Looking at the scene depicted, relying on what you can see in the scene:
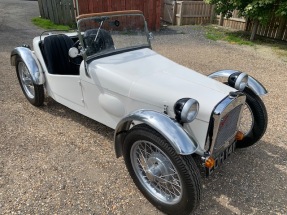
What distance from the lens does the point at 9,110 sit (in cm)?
419

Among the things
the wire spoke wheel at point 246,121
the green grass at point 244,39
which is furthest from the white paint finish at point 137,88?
the green grass at point 244,39

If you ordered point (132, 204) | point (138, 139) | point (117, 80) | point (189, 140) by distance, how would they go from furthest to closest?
point (117, 80)
point (132, 204)
point (138, 139)
point (189, 140)

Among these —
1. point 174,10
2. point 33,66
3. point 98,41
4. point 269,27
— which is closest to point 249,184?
point 98,41

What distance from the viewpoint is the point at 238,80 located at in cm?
291

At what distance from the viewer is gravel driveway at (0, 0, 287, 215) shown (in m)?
2.55

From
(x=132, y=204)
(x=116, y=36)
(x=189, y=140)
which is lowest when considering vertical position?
(x=132, y=204)

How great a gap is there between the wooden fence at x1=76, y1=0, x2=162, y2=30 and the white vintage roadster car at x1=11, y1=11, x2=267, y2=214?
6.01 meters

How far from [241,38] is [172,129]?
8.63 meters

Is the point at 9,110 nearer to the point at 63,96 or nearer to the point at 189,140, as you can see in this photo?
the point at 63,96

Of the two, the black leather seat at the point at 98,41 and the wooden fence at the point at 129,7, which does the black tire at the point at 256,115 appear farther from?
the wooden fence at the point at 129,7

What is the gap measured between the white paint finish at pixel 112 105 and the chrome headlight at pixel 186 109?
0.79 meters

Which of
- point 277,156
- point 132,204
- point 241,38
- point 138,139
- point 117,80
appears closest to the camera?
point 138,139

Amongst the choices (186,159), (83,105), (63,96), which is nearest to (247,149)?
(186,159)

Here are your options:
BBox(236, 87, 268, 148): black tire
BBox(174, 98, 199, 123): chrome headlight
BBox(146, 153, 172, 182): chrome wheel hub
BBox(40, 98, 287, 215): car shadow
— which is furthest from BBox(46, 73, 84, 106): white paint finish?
BBox(236, 87, 268, 148): black tire
